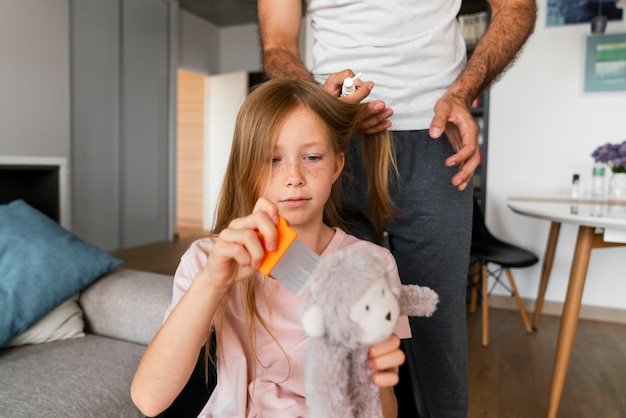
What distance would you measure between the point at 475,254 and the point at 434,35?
2073mm

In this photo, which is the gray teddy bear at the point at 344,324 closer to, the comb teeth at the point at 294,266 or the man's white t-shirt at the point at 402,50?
the comb teeth at the point at 294,266

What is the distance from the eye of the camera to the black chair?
278 centimetres

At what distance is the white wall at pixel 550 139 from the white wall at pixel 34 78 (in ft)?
11.6

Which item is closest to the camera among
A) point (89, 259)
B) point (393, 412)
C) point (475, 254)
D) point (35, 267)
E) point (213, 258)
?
point (213, 258)

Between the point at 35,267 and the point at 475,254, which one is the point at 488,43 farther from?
the point at 475,254

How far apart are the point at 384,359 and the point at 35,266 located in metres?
1.13

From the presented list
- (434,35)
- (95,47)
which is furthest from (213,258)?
(95,47)

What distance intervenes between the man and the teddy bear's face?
1.80ft

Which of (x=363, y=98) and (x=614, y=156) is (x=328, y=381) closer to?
(x=363, y=98)

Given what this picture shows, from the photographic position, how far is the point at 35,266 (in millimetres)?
1339

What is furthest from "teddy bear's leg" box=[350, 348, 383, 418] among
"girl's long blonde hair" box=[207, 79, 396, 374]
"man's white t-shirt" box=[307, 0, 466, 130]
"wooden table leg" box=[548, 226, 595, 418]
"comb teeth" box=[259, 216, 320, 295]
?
"wooden table leg" box=[548, 226, 595, 418]

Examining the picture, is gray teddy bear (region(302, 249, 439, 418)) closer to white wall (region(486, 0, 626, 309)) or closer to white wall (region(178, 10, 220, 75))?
white wall (region(486, 0, 626, 309))

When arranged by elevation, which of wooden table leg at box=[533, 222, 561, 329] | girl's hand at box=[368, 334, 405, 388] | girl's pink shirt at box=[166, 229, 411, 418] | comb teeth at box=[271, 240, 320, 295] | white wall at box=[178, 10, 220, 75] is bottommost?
wooden table leg at box=[533, 222, 561, 329]

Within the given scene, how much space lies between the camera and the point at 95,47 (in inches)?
187
